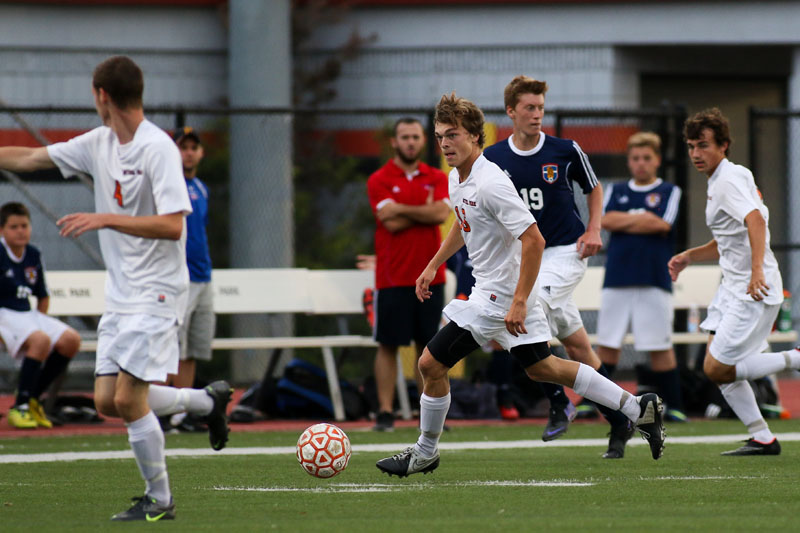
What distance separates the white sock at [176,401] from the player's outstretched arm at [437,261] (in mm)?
1313

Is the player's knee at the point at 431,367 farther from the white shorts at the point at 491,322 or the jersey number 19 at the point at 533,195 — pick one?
the jersey number 19 at the point at 533,195

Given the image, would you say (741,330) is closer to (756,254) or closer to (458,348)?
(756,254)

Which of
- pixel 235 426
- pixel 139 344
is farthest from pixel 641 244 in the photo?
pixel 139 344

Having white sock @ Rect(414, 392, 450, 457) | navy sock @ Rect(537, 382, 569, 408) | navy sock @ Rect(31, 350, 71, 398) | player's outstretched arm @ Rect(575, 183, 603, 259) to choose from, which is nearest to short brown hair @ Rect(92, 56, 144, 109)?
white sock @ Rect(414, 392, 450, 457)

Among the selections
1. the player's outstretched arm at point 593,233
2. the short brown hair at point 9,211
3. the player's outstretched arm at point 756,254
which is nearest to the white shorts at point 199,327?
the short brown hair at point 9,211

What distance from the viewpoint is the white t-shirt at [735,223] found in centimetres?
→ 770

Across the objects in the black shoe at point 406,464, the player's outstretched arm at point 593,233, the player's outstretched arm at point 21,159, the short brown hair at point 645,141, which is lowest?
the black shoe at point 406,464

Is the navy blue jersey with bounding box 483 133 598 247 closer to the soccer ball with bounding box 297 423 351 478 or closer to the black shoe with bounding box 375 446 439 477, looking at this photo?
the black shoe with bounding box 375 446 439 477

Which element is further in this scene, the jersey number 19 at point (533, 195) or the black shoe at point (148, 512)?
the jersey number 19 at point (533, 195)

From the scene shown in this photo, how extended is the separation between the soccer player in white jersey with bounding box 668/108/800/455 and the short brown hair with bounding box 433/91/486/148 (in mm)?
2041

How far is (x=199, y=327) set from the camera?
10055 millimetres

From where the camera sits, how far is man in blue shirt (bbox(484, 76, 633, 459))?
771cm

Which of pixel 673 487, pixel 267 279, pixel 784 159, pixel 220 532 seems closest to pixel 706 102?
pixel 784 159

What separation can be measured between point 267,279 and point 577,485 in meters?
5.78
